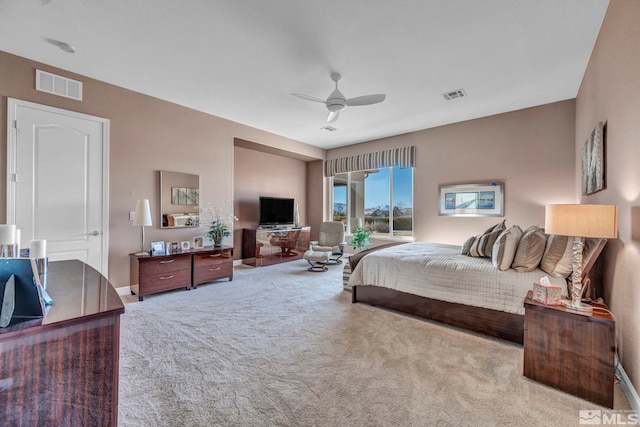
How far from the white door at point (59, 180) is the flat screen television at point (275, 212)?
285 cm

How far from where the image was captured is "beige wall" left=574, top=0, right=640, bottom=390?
173cm

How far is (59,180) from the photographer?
3.32m

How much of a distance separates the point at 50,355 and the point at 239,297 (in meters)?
2.73

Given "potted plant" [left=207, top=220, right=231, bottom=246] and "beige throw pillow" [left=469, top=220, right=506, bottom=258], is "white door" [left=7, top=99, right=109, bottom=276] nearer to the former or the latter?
"potted plant" [left=207, top=220, right=231, bottom=246]

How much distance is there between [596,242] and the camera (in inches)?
83.5

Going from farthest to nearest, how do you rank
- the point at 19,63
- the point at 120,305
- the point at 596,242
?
1. the point at 19,63
2. the point at 596,242
3. the point at 120,305

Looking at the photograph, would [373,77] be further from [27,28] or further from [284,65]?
[27,28]

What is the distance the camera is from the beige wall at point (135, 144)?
3102mm

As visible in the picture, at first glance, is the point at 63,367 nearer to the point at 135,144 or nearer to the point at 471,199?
the point at 135,144

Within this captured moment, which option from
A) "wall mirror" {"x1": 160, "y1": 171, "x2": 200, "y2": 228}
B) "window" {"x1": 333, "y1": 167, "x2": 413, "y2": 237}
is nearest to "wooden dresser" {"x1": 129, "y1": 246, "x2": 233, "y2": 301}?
"wall mirror" {"x1": 160, "y1": 171, "x2": 200, "y2": 228}

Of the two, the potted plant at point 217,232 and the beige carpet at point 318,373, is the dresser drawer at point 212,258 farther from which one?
the beige carpet at point 318,373

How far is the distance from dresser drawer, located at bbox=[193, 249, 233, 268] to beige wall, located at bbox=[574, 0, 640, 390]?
4459mm

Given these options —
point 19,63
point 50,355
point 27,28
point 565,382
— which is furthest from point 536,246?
point 19,63

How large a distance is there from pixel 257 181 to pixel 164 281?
3074mm
